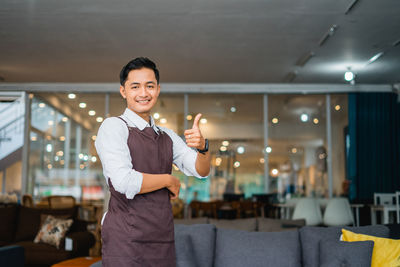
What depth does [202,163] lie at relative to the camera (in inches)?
57.6

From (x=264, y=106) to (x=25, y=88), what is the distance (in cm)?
471

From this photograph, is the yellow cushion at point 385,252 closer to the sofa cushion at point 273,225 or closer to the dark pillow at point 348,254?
the dark pillow at point 348,254

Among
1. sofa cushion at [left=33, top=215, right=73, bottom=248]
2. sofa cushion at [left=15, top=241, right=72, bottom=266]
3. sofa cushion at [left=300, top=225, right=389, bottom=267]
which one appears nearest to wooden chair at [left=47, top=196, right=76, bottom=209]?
sofa cushion at [left=33, top=215, right=73, bottom=248]

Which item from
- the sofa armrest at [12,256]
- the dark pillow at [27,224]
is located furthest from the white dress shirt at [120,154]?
the dark pillow at [27,224]

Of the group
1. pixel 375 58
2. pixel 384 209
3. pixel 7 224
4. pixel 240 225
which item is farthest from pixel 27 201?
pixel 375 58

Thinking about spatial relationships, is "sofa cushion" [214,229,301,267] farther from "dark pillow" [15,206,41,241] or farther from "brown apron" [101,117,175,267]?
"dark pillow" [15,206,41,241]

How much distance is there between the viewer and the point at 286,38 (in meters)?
5.96

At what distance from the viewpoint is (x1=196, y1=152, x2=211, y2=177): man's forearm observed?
4.76 ft

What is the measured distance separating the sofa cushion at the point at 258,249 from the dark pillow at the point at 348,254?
34 centimetres

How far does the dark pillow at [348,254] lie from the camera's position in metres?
3.00

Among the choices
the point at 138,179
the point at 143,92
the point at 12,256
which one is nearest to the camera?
the point at 138,179

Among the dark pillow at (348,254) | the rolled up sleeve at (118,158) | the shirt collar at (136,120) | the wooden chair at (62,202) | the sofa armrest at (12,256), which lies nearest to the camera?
the rolled up sleeve at (118,158)

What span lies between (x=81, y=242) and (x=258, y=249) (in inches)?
108

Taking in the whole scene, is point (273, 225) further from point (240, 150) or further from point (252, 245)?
point (240, 150)
